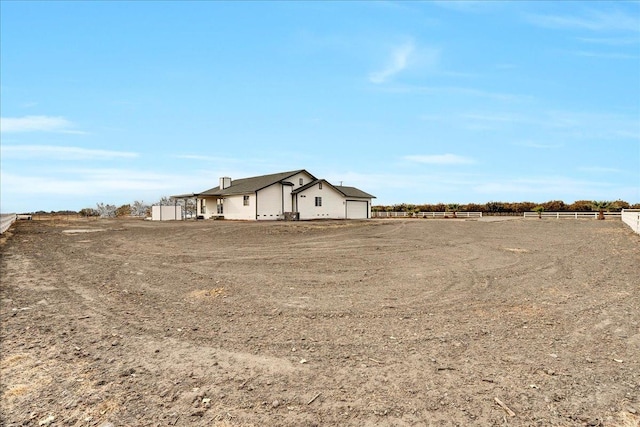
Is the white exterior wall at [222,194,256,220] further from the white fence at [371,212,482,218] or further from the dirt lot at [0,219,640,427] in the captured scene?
the dirt lot at [0,219,640,427]

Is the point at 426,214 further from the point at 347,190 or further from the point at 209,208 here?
the point at 209,208

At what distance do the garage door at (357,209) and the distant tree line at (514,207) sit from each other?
14297 millimetres

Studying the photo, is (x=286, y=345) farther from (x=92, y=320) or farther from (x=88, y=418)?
(x=92, y=320)

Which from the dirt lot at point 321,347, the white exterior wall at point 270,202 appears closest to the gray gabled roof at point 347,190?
the white exterior wall at point 270,202

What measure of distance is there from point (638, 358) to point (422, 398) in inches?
113

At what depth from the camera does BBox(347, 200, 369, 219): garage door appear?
148 ft

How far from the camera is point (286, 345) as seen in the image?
15.5 ft

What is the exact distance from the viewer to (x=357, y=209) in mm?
46281

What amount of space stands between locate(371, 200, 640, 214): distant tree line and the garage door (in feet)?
46.9

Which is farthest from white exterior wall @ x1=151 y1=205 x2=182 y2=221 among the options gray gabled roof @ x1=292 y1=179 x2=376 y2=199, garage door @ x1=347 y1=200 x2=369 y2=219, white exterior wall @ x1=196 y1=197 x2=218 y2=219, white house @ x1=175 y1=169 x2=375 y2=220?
garage door @ x1=347 y1=200 x2=369 y2=219

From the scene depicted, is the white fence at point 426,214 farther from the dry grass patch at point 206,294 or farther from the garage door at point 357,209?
the dry grass patch at point 206,294

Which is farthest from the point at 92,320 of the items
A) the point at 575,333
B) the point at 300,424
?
the point at 575,333

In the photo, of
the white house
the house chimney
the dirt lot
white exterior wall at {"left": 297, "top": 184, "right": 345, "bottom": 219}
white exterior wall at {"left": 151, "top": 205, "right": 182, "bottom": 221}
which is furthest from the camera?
the house chimney

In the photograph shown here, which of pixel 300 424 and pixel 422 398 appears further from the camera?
pixel 422 398
